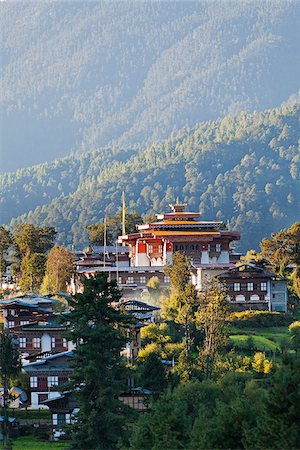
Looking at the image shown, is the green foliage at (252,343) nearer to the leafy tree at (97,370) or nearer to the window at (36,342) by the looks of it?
the window at (36,342)

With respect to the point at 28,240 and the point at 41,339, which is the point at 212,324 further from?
the point at 28,240

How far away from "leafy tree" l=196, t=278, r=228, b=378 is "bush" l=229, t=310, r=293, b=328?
3625 millimetres

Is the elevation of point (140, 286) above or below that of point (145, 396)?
above

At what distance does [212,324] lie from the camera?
59.4 metres

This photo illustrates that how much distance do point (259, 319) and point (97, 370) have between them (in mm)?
24607

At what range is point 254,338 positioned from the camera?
214 feet

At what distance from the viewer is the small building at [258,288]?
74500mm

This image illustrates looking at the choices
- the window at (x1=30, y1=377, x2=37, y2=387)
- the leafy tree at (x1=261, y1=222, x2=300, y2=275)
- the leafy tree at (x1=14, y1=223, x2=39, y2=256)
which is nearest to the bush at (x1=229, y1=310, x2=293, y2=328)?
the leafy tree at (x1=261, y1=222, x2=300, y2=275)

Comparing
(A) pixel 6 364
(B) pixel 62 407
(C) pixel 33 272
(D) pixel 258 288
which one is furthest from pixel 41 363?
(C) pixel 33 272

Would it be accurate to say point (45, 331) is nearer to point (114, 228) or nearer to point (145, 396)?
point (145, 396)

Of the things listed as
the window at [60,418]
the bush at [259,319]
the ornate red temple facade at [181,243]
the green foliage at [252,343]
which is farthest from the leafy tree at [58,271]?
the window at [60,418]

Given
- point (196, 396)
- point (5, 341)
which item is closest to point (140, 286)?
point (5, 341)

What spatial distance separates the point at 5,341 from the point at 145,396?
6590 millimetres

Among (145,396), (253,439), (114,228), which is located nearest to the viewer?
(253,439)
